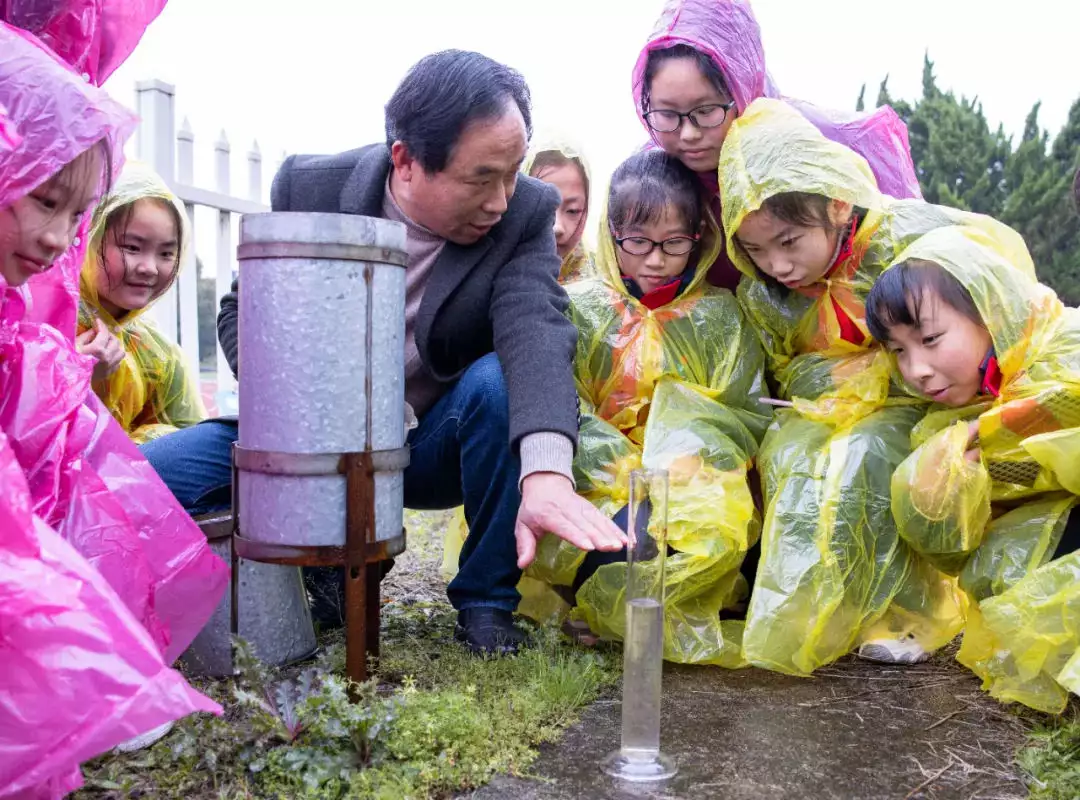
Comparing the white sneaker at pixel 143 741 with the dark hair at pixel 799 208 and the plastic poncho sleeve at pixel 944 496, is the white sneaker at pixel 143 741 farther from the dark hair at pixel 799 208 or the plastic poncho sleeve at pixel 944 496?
the dark hair at pixel 799 208

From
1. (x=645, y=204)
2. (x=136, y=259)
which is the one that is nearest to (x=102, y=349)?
(x=136, y=259)

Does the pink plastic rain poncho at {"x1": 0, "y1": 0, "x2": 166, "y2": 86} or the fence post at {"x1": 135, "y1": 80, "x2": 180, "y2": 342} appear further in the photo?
the fence post at {"x1": 135, "y1": 80, "x2": 180, "y2": 342}

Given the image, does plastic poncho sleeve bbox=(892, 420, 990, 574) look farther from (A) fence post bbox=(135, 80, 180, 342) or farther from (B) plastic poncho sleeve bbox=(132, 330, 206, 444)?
(A) fence post bbox=(135, 80, 180, 342)

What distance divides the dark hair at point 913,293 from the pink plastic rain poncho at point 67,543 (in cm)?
155

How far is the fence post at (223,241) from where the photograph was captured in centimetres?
556

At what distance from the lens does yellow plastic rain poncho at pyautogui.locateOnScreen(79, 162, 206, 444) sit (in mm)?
2787

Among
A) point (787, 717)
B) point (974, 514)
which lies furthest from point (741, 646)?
point (974, 514)

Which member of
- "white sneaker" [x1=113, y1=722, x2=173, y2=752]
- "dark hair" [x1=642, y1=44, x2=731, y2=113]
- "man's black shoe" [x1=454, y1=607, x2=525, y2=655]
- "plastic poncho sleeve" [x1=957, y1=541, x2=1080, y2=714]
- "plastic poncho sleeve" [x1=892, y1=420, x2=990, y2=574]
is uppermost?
"dark hair" [x1=642, y1=44, x2=731, y2=113]

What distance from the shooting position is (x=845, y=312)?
8.21ft

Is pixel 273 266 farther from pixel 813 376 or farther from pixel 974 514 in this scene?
pixel 974 514

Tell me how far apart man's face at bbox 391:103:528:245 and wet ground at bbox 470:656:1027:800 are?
111 cm

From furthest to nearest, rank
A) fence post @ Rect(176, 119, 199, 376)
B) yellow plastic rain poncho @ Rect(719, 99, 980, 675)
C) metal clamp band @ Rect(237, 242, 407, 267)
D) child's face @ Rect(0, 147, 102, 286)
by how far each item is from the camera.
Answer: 1. fence post @ Rect(176, 119, 199, 376)
2. yellow plastic rain poncho @ Rect(719, 99, 980, 675)
3. metal clamp band @ Rect(237, 242, 407, 267)
4. child's face @ Rect(0, 147, 102, 286)

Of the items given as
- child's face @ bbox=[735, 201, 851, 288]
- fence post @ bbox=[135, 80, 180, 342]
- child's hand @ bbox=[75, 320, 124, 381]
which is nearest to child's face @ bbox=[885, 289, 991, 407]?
child's face @ bbox=[735, 201, 851, 288]

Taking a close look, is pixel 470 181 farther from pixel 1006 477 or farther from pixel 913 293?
pixel 1006 477
